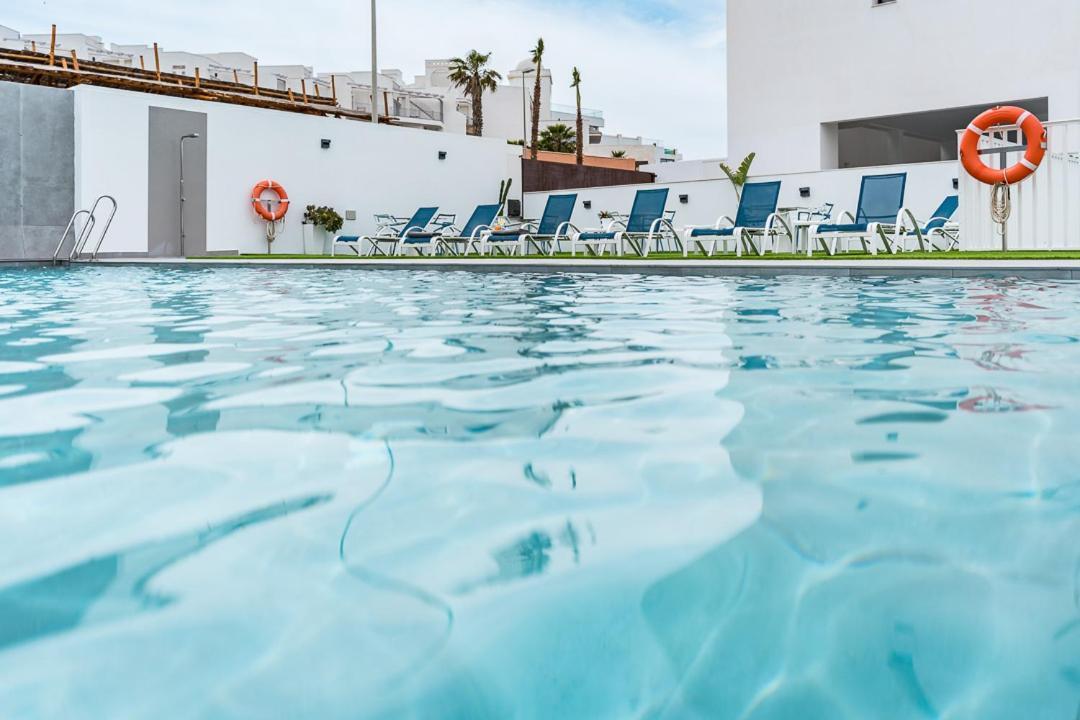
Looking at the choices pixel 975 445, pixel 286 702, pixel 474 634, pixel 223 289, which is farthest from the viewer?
pixel 223 289

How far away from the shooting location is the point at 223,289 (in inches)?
279

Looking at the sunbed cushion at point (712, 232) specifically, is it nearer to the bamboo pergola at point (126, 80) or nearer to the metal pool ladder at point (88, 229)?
the metal pool ladder at point (88, 229)

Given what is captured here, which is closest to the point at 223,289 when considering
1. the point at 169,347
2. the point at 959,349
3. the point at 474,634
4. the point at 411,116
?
the point at 169,347

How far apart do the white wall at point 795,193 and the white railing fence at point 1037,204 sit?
11.9 feet

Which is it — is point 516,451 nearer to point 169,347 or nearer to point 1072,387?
point 1072,387

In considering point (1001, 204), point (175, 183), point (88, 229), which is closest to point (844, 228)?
point (1001, 204)

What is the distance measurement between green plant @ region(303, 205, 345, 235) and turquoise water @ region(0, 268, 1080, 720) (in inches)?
516

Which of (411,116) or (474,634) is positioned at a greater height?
(411,116)

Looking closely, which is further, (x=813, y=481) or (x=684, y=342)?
(x=684, y=342)

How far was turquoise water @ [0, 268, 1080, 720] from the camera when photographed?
0.89 meters

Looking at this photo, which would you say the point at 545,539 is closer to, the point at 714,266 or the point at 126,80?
the point at 714,266

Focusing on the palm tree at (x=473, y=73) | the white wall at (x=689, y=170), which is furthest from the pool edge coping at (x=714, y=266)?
the palm tree at (x=473, y=73)

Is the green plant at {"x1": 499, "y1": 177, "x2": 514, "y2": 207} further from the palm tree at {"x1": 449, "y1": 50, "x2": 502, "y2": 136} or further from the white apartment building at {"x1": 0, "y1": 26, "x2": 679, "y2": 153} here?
the palm tree at {"x1": 449, "y1": 50, "x2": 502, "y2": 136}

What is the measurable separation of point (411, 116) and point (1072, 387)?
32.7 metres
